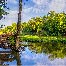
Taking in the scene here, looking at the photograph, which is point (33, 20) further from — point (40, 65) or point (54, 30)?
point (40, 65)

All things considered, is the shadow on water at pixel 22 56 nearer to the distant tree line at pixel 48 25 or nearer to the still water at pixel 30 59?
the still water at pixel 30 59

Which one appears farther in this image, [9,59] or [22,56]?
[22,56]

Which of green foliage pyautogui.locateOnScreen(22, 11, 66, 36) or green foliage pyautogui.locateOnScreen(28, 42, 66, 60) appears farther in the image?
green foliage pyautogui.locateOnScreen(22, 11, 66, 36)

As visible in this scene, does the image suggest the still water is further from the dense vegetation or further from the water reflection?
the dense vegetation

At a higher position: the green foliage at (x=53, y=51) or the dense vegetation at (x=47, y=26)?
the dense vegetation at (x=47, y=26)

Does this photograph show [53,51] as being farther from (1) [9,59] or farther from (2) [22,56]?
(1) [9,59]

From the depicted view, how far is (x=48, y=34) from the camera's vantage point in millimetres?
109438

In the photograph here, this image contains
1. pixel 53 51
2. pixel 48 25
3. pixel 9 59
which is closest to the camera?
pixel 9 59

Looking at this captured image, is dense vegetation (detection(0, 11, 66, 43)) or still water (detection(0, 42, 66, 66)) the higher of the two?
dense vegetation (detection(0, 11, 66, 43))

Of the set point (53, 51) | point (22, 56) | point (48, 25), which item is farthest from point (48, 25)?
→ point (22, 56)

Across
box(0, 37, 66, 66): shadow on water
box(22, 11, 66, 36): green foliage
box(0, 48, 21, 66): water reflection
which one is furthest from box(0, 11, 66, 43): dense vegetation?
box(0, 48, 21, 66): water reflection

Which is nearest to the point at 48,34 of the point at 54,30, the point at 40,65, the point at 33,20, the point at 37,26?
the point at 54,30

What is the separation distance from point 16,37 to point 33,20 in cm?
9976

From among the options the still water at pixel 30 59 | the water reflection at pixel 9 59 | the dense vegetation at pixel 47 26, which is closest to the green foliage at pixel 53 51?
the still water at pixel 30 59
